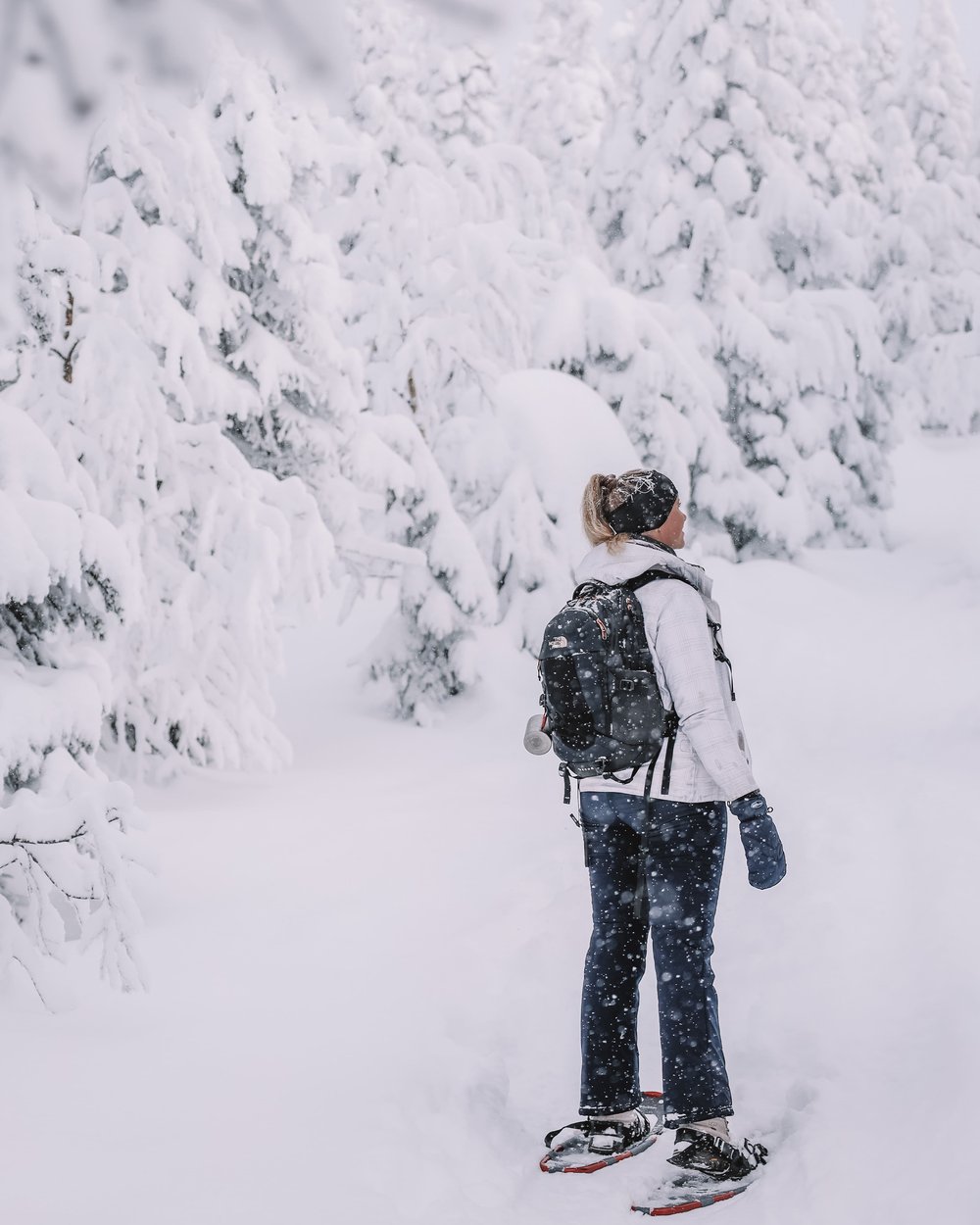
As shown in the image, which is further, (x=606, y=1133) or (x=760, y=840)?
(x=606, y=1133)

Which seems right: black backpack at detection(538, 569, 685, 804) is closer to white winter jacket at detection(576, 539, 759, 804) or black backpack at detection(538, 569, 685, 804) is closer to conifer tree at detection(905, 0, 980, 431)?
white winter jacket at detection(576, 539, 759, 804)

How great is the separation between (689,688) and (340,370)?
8457mm

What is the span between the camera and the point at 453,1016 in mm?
4715

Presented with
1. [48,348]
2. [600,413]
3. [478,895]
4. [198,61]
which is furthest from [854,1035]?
[600,413]

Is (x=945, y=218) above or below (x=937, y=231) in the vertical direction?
above

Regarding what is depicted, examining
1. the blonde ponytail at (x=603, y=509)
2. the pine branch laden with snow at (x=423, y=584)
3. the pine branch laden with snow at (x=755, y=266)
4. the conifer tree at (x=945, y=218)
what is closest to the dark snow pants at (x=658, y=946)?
the blonde ponytail at (x=603, y=509)

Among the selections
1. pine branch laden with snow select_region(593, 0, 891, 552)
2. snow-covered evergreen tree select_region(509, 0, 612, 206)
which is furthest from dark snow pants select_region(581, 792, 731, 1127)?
snow-covered evergreen tree select_region(509, 0, 612, 206)

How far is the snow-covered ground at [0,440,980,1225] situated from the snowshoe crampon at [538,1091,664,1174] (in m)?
0.04

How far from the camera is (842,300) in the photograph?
2091 centimetres

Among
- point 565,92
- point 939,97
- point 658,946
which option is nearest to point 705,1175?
point 658,946

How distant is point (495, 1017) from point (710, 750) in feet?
6.42

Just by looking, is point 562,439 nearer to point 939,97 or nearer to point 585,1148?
point 585,1148

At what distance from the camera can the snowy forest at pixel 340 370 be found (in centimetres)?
420

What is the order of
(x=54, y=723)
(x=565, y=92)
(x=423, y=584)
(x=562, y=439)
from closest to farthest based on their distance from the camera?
(x=54, y=723) < (x=423, y=584) < (x=562, y=439) < (x=565, y=92)
